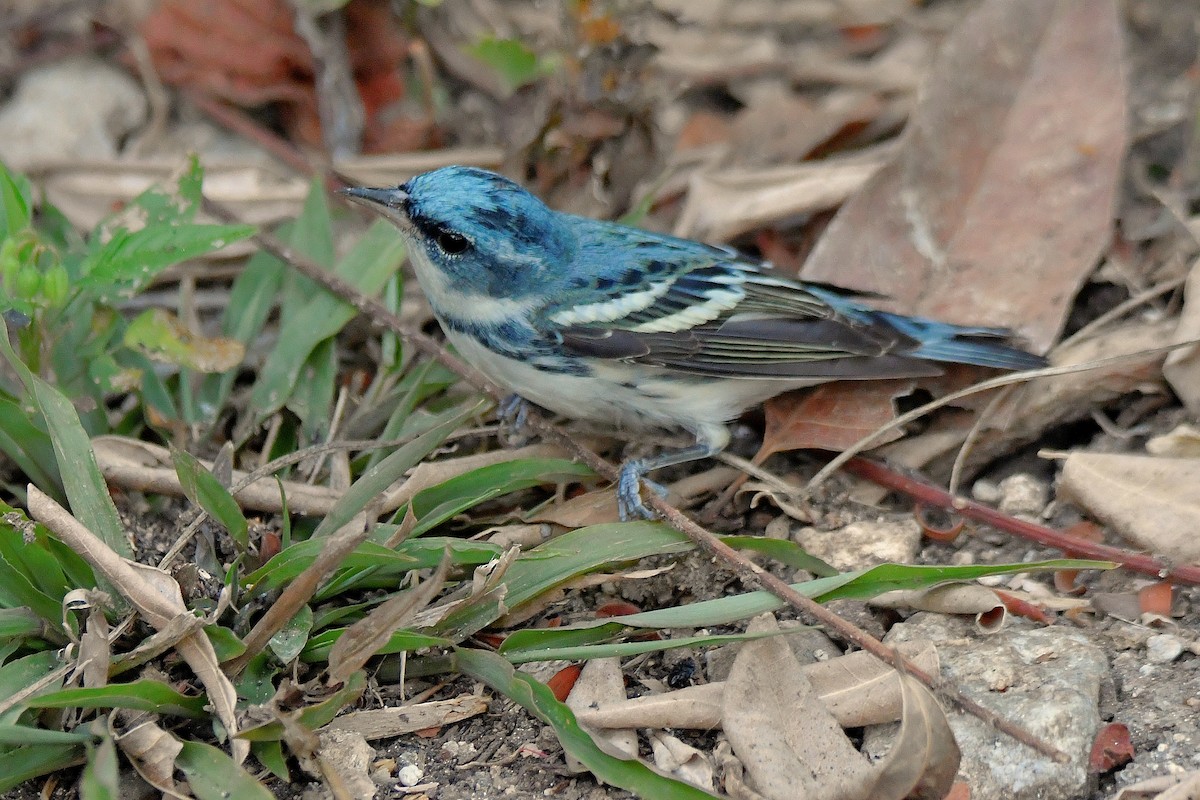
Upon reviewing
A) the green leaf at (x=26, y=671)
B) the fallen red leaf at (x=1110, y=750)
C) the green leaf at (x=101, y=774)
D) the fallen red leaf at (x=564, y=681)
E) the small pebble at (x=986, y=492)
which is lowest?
the small pebble at (x=986, y=492)

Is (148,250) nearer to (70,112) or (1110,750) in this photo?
(70,112)

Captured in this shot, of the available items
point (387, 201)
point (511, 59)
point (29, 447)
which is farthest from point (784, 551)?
point (511, 59)

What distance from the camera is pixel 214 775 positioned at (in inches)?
109

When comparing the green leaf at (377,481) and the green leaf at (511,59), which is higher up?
the green leaf at (511,59)

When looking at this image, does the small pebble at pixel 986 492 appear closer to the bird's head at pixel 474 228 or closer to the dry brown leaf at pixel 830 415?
the dry brown leaf at pixel 830 415

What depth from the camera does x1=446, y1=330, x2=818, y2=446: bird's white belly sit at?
155 inches

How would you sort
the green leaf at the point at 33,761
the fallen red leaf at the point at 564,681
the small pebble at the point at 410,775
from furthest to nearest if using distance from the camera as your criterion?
the fallen red leaf at the point at 564,681 < the small pebble at the point at 410,775 < the green leaf at the point at 33,761

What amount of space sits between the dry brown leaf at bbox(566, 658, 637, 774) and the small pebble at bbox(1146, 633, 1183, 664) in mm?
1467

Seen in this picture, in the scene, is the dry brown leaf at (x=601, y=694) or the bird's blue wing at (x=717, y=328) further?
the bird's blue wing at (x=717, y=328)

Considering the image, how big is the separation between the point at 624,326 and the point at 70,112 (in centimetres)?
318

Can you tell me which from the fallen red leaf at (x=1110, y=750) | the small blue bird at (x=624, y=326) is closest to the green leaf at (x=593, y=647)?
the small blue bird at (x=624, y=326)

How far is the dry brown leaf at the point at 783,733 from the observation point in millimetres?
2893

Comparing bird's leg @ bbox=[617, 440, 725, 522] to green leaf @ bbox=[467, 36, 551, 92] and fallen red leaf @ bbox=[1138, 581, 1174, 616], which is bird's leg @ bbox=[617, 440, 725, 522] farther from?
green leaf @ bbox=[467, 36, 551, 92]

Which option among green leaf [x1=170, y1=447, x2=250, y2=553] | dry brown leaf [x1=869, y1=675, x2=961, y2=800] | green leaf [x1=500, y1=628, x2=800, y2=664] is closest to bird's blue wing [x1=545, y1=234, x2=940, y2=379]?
green leaf [x1=500, y1=628, x2=800, y2=664]
